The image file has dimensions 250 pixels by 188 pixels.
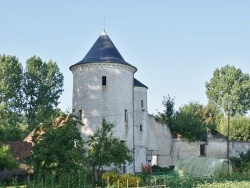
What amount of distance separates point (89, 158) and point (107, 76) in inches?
391

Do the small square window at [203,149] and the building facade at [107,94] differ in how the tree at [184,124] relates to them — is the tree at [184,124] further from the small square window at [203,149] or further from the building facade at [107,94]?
the building facade at [107,94]

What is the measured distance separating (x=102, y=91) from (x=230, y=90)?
3895 cm

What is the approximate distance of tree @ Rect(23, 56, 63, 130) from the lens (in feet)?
170

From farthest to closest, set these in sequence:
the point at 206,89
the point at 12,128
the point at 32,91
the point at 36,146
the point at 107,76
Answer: the point at 206,89 < the point at 32,91 < the point at 12,128 < the point at 107,76 < the point at 36,146

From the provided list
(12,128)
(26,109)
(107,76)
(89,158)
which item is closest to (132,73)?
(107,76)

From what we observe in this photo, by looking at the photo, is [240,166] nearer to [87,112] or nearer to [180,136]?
[180,136]

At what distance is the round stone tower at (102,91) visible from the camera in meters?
32.5

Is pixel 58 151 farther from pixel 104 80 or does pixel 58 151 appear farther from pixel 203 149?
pixel 203 149

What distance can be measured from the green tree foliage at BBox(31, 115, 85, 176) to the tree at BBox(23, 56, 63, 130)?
29203mm

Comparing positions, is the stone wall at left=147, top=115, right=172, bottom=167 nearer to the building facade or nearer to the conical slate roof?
the building facade

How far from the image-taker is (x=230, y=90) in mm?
67188

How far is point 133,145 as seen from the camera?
113 ft

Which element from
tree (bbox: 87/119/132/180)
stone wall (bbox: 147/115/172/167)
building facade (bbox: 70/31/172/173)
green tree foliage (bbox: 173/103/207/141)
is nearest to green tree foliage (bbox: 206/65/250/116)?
green tree foliage (bbox: 173/103/207/141)

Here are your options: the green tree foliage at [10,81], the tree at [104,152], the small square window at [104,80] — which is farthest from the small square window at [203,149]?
the green tree foliage at [10,81]
